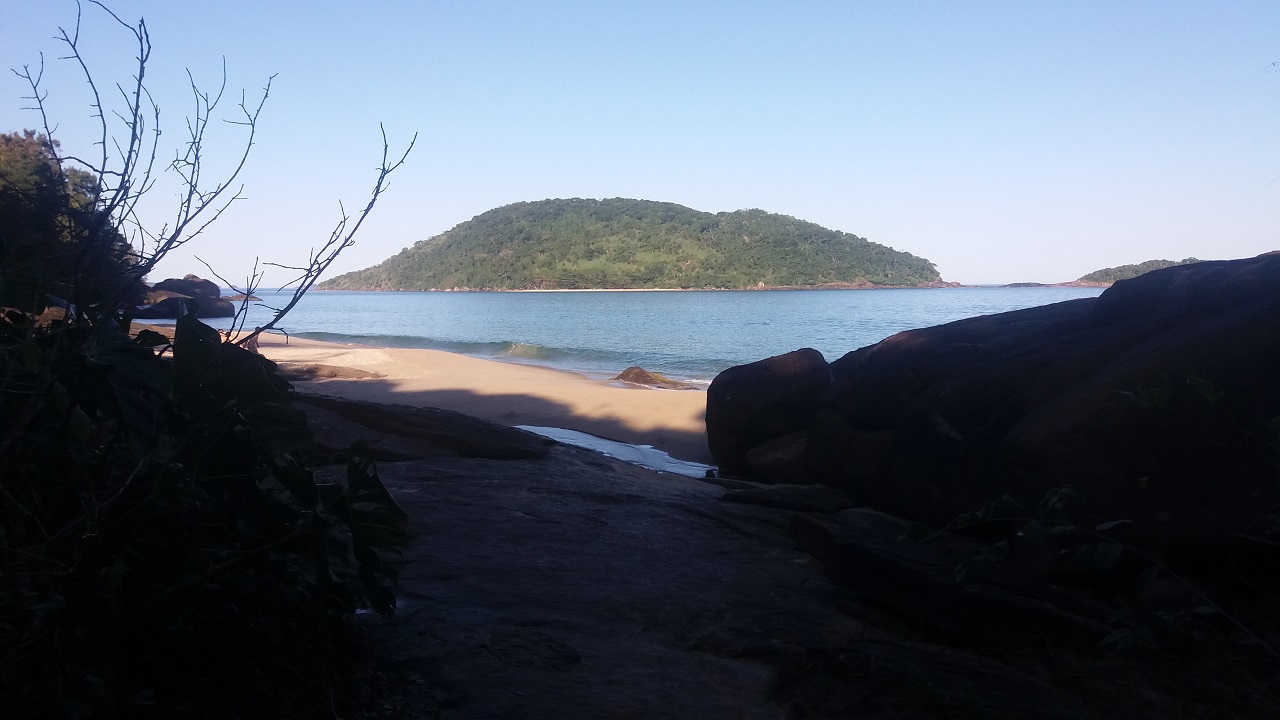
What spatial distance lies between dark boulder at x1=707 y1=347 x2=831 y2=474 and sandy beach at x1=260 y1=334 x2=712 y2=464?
995 mm

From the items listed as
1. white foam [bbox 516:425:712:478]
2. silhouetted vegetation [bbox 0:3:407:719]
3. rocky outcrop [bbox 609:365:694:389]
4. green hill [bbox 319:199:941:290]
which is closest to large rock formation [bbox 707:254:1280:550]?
white foam [bbox 516:425:712:478]

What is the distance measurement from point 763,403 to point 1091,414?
4243mm

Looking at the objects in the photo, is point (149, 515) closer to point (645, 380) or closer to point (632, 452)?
point (632, 452)

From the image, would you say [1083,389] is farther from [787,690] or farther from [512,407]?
[512,407]

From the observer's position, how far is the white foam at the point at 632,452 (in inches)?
349

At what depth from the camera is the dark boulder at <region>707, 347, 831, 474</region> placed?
8.18 m

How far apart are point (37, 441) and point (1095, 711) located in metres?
2.93

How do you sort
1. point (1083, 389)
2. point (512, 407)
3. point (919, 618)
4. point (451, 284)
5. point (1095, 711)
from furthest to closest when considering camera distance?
1. point (451, 284)
2. point (512, 407)
3. point (1083, 389)
4. point (919, 618)
5. point (1095, 711)

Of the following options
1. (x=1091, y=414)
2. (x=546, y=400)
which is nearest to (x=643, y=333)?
(x=546, y=400)

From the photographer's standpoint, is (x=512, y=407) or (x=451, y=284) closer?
(x=512, y=407)

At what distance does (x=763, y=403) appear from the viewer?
8.22 meters

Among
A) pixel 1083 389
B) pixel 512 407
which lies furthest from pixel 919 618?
pixel 512 407

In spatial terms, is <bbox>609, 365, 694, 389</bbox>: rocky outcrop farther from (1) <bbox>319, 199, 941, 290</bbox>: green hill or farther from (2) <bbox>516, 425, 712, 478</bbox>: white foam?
(1) <bbox>319, 199, 941, 290</bbox>: green hill

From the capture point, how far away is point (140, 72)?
6.77 feet
